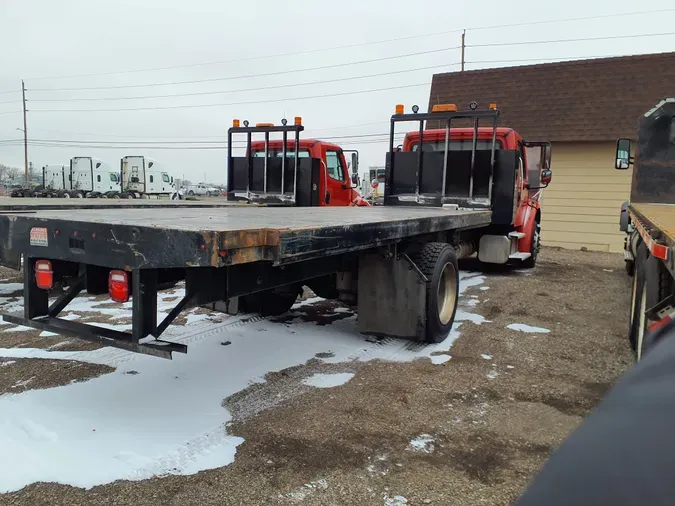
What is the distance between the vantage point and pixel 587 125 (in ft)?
48.9

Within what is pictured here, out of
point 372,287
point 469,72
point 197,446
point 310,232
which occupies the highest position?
point 469,72

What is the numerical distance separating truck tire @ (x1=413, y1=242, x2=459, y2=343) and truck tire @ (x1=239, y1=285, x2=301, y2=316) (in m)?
1.42

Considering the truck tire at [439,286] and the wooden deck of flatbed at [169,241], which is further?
the truck tire at [439,286]

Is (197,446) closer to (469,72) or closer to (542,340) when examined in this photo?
(542,340)

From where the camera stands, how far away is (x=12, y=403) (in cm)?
377

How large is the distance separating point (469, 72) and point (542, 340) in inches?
559

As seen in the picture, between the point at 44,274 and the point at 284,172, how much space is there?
6.61 m

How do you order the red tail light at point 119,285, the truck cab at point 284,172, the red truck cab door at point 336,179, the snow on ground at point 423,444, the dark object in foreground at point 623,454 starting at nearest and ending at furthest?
the dark object in foreground at point 623,454, the red tail light at point 119,285, the snow on ground at point 423,444, the truck cab at point 284,172, the red truck cab door at point 336,179

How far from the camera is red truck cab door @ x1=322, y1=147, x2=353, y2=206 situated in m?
10.6

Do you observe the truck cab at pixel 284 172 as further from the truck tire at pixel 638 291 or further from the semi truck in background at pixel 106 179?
the semi truck in background at pixel 106 179

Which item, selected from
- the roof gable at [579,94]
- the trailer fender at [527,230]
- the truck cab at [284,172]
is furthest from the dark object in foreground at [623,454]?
the roof gable at [579,94]

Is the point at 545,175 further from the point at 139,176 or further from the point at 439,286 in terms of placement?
the point at 139,176

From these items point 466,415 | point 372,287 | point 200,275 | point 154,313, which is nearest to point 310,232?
point 200,275

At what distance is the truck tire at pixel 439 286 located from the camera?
5.23 meters
